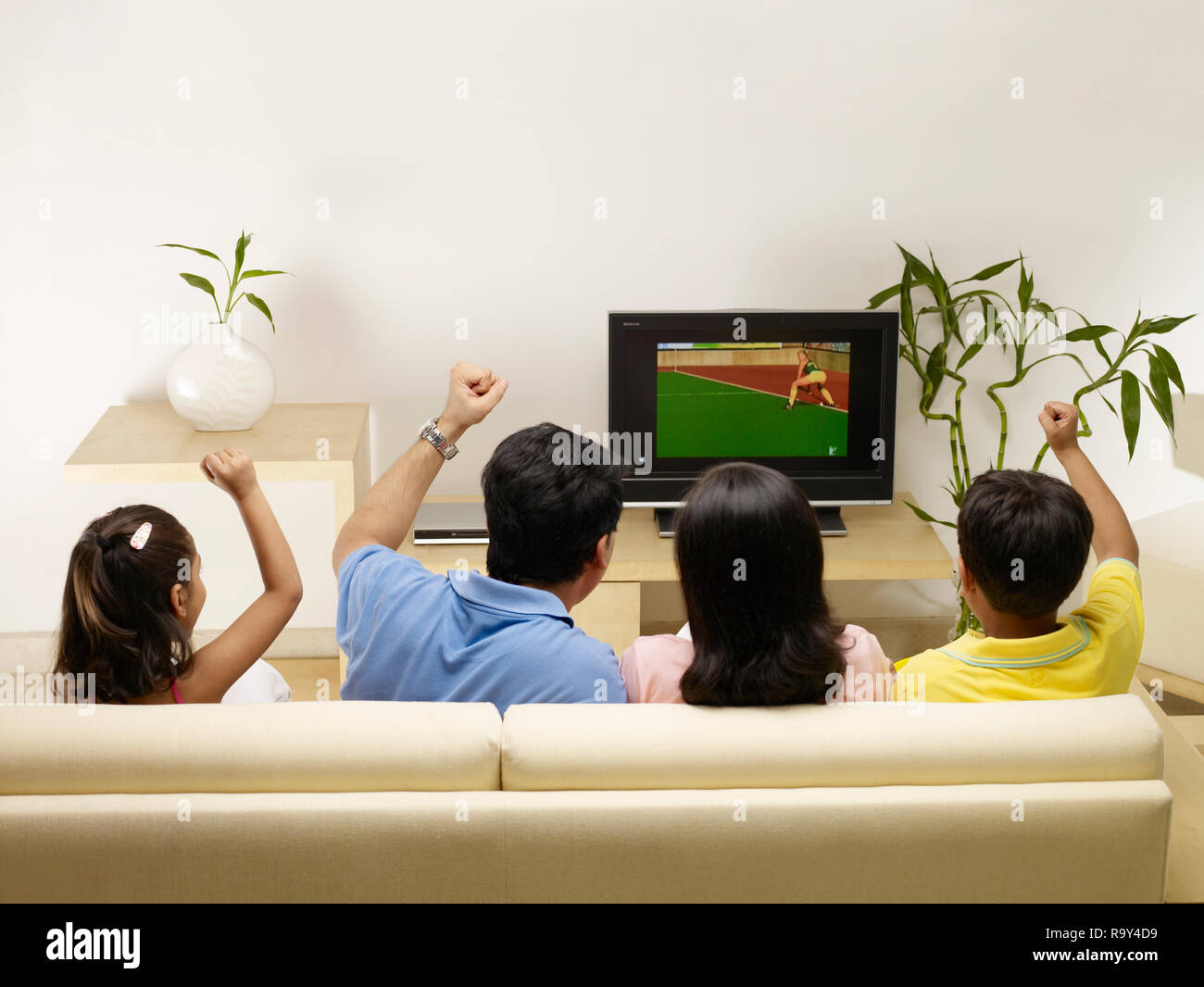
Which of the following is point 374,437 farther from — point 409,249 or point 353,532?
point 353,532

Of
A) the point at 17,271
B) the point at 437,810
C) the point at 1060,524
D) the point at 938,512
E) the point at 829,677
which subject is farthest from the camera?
the point at 938,512

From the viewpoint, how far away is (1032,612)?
1.92m

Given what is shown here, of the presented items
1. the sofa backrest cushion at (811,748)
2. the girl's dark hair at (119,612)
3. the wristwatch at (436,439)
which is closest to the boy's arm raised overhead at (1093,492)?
the sofa backrest cushion at (811,748)

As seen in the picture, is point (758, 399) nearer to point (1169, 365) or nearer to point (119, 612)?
point (1169, 365)

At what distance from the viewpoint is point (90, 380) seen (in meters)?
3.62

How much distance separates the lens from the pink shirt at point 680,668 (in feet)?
5.88

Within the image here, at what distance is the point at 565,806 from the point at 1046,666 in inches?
31.9

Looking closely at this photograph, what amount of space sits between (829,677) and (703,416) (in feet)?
6.17

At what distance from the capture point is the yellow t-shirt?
6.16 ft

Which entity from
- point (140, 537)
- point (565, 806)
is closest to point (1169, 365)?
point (565, 806)

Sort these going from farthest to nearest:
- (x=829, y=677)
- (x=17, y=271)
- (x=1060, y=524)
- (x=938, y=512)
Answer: (x=938, y=512) → (x=17, y=271) → (x=1060, y=524) → (x=829, y=677)

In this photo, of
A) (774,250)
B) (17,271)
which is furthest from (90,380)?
(774,250)

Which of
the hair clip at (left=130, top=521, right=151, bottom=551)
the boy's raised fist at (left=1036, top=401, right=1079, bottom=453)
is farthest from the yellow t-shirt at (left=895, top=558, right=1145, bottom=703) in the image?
the hair clip at (left=130, top=521, right=151, bottom=551)

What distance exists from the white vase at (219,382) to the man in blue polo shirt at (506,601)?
1.45m
